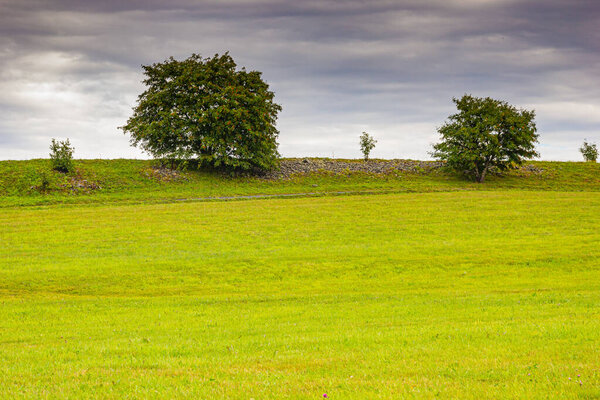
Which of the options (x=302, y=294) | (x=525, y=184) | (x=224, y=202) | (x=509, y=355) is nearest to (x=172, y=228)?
(x=224, y=202)

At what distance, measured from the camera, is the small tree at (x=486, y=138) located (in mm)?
66562

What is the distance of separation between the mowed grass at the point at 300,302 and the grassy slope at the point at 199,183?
782 cm

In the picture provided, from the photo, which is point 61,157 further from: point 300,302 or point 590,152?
point 590,152

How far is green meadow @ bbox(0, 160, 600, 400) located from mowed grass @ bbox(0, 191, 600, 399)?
0.24 feet

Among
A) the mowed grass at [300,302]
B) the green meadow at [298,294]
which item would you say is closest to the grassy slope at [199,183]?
the green meadow at [298,294]

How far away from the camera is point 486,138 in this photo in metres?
67.2

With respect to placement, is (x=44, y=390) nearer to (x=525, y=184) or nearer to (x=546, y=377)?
(x=546, y=377)

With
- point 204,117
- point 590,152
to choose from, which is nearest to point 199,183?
point 204,117

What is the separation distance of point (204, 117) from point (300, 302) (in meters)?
49.1

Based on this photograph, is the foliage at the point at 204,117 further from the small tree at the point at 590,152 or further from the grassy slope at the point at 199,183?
the small tree at the point at 590,152

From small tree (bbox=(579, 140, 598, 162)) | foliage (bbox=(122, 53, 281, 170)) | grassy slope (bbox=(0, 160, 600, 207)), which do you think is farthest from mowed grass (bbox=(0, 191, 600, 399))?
small tree (bbox=(579, 140, 598, 162))

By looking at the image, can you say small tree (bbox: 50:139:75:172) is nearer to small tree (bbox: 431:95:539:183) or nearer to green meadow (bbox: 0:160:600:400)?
green meadow (bbox: 0:160:600:400)

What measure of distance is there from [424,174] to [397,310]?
58.3 metres

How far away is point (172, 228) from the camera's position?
120ft
